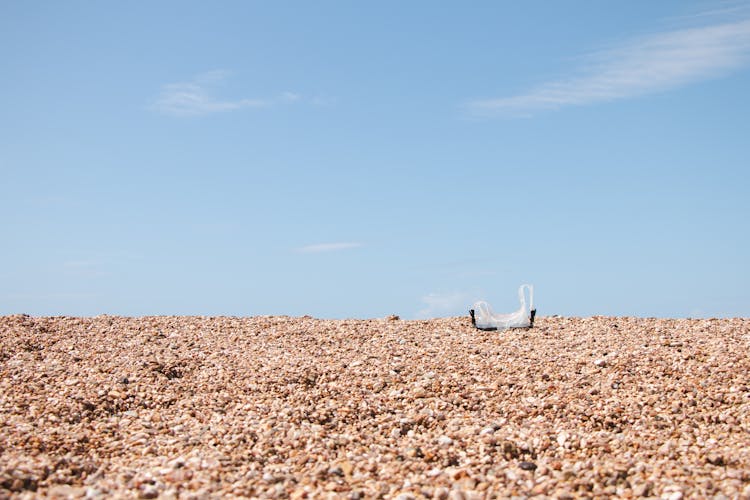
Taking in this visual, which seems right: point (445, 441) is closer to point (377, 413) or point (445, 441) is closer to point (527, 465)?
point (527, 465)

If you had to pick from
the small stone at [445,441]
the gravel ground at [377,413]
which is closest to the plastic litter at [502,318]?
the gravel ground at [377,413]

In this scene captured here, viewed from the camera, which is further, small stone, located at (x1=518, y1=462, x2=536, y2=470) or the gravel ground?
small stone, located at (x1=518, y1=462, x2=536, y2=470)

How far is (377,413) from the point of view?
28.5ft

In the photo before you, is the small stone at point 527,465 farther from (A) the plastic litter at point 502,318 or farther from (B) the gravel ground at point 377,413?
(A) the plastic litter at point 502,318

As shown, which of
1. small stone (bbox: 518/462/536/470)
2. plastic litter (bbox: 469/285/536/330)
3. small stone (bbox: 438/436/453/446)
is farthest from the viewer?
plastic litter (bbox: 469/285/536/330)

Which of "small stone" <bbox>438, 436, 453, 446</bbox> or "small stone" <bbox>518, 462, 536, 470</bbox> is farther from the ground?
"small stone" <bbox>438, 436, 453, 446</bbox>

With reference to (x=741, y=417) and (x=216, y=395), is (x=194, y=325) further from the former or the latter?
(x=741, y=417)

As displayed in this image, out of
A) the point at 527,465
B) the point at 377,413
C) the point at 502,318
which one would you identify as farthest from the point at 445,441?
the point at 502,318

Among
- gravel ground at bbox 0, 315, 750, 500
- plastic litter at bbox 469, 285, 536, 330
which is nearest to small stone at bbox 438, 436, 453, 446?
gravel ground at bbox 0, 315, 750, 500

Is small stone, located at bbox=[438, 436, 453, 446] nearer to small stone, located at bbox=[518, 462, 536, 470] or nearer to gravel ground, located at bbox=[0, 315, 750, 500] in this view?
gravel ground, located at bbox=[0, 315, 750, 500]

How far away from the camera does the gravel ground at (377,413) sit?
262 inches

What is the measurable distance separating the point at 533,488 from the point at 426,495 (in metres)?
0.98

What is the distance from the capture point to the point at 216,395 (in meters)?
9.56

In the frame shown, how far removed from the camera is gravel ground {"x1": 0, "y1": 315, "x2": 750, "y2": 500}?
Result: 6660 millimetres
